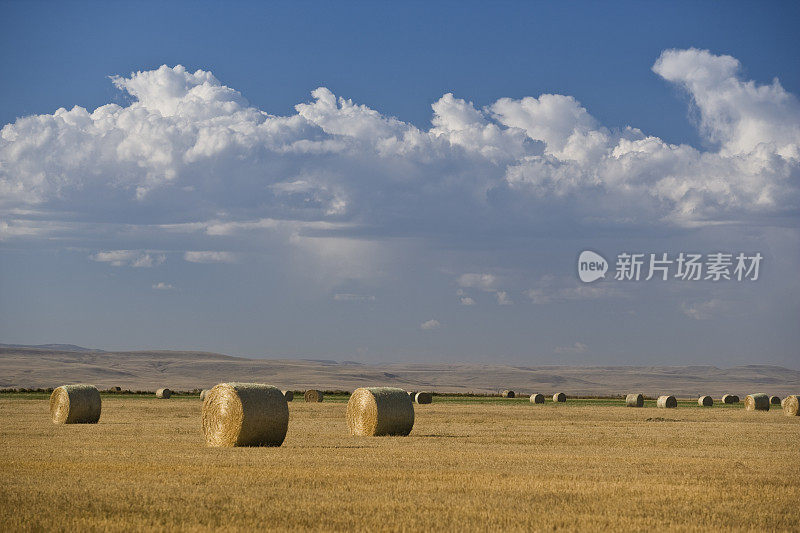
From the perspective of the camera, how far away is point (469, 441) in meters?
29.1

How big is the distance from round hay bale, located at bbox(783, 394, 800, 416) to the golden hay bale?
34343 mm

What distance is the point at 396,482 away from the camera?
717 inches

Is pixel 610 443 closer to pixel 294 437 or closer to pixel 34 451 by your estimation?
pixel 294 437

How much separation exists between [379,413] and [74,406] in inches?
514

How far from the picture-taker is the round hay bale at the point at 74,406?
3738 cm

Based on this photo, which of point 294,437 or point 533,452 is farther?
Answer: point 294,437

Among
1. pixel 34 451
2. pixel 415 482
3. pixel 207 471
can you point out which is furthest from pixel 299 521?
pixel 34 451

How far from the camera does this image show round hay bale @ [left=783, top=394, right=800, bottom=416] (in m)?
52.1

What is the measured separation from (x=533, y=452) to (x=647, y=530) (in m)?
11.5

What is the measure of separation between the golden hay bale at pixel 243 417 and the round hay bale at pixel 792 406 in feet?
113

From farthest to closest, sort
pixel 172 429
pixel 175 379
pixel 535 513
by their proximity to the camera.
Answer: pixel 175 379
pixel 172 429
pixel 535 513

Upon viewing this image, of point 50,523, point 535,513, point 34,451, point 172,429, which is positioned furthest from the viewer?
point 172,429

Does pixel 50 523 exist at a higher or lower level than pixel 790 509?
lower

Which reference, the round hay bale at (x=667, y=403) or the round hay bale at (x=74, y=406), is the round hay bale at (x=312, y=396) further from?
the round hay bale at (x=74, y=406)
